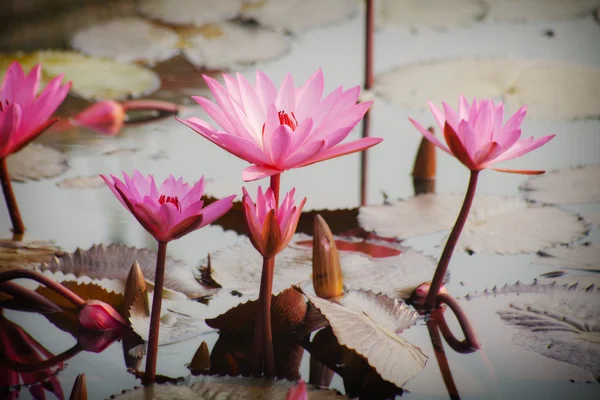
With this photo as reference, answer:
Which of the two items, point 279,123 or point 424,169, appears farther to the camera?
point 424,169

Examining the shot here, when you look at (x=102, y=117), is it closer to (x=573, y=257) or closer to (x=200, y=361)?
(x=200, y=361)

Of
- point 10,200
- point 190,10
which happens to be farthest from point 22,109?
point 190,10

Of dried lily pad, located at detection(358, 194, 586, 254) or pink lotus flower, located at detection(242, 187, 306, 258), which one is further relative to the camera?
dried lily pad, located at detection(358, 194, 586, 254)

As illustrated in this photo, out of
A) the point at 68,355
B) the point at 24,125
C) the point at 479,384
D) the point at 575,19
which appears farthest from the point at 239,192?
the point at 575,19

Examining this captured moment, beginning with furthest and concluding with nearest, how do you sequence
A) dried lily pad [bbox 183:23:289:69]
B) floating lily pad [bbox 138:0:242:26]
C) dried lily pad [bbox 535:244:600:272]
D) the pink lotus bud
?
1. floating lily pad [bbox 138:0:242:26]
2. dried lily pad [bbox 183:23:289:69]
3. the pink lotus bud
4. dried lily pad [bbox 535:244:600:272]

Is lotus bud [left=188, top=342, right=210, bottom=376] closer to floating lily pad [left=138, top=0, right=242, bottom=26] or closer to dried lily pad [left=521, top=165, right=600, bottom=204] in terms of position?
dried lily pad [left=521, top=165, right=600, bottom=204]

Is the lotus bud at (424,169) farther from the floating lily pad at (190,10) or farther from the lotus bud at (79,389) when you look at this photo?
the floating lily pad at (190,10)

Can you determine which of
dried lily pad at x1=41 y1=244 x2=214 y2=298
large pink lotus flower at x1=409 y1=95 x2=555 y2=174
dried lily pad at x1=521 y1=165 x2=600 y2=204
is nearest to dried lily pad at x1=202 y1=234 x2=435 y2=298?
dried lily pad at x1=41 y1=244 x2=214 y2=298
